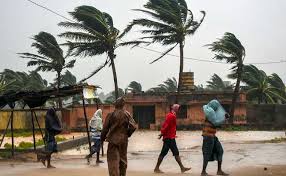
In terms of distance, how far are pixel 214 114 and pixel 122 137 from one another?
284 centimetres

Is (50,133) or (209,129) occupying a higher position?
(209,129)

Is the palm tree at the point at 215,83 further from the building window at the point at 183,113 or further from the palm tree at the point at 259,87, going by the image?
the building window at the point at 183,113

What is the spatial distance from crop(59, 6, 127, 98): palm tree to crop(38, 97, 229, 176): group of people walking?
63.5 ft

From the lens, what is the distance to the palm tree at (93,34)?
32.7 m

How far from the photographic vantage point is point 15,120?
102ft

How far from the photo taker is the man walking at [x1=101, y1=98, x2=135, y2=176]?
8194 millimetres

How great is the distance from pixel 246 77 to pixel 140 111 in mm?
10809

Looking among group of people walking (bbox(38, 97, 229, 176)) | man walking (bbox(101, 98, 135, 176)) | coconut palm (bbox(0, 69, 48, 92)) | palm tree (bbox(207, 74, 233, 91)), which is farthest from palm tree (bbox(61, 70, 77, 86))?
man walking (bbox(101, 98, 135, 176))

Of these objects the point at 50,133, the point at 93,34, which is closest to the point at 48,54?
the point at 93,34

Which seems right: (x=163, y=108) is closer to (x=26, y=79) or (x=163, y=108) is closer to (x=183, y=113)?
(x=183, y=113)

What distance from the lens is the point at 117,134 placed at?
326 inches

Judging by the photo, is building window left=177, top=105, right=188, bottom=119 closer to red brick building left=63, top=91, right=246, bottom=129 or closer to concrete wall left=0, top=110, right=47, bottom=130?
red brick building left=63, top=91, right=246, bottom=129

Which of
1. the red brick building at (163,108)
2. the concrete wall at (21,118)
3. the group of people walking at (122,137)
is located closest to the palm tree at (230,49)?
the red brick building at (163,108)

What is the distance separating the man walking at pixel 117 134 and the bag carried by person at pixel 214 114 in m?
2.54
